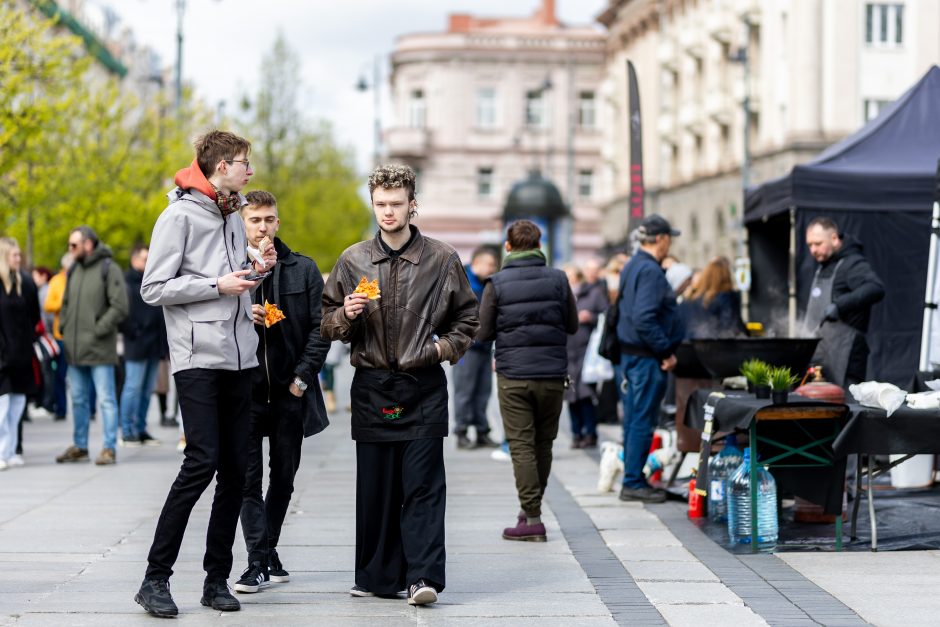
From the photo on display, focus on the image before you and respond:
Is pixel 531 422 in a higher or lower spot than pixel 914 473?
higher

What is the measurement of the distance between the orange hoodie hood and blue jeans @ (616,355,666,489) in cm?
496

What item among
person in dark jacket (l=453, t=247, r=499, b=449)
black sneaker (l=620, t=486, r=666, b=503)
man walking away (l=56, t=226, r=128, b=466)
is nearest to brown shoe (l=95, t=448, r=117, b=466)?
man walking away (l=56, t=226, r=128, b=466)

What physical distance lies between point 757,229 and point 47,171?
17401 millimetres

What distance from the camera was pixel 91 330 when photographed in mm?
14312

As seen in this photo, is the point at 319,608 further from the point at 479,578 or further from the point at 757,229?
the point at 757,229

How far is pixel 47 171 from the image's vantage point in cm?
3106

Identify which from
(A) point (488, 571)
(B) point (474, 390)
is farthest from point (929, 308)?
(B) point (474, 390)

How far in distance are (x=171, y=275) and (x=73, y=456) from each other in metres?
7.68

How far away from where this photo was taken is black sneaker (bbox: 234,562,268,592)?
26.3ft

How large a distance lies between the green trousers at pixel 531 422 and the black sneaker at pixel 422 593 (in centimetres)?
243

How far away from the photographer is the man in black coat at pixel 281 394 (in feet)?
26.4

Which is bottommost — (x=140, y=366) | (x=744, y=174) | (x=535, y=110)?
(x=140, y=366)

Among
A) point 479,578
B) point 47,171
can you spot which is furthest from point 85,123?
point 479,578

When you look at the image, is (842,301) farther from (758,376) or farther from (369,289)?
(369,289)
